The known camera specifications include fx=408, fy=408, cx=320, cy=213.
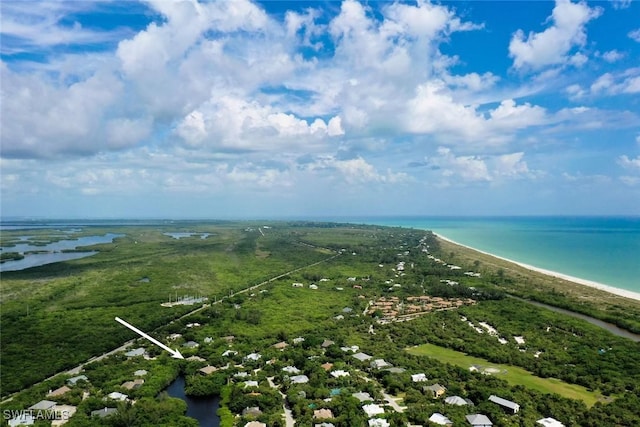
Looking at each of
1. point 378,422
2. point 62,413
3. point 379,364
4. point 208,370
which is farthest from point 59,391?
point 379,364

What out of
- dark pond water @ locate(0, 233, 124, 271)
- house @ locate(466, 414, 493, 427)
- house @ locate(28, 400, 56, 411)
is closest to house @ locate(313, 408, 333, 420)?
house @ locate(466, 414, 493, 427)

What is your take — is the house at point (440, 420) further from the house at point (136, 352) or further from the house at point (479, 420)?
the house at point (136, 352)

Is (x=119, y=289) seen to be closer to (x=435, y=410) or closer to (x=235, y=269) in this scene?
(x=235, y=269)

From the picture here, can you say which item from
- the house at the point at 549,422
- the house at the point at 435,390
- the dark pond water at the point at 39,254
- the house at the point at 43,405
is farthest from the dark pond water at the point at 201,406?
the dark pond water at the point at 39,254

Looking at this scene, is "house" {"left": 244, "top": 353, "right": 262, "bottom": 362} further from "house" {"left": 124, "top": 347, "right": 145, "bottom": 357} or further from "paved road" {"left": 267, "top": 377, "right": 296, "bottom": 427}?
"house" {"left": 124, "top": 347, "right": 145, "bottom": 357}

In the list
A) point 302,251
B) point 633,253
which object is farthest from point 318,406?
point 633,253

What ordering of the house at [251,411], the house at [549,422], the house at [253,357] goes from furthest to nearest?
the house at [253,357] < the house at [251,411] < the house at [549,422]
